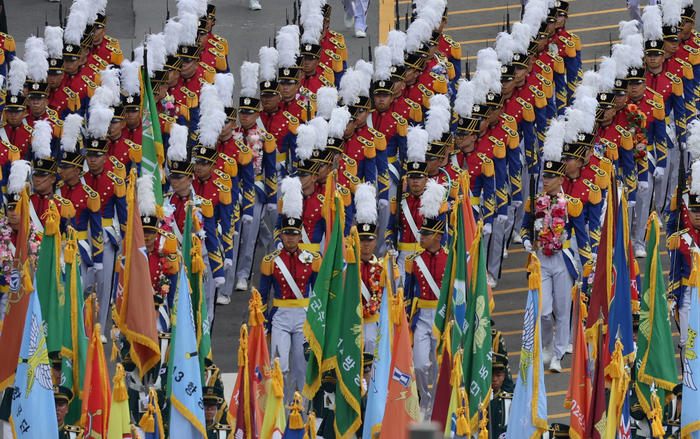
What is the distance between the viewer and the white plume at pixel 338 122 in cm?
2497

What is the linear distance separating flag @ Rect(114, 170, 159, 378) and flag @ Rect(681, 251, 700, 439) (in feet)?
17.1

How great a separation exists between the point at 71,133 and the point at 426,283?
5109 millimetres

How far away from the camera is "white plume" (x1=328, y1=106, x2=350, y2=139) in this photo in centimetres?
2497

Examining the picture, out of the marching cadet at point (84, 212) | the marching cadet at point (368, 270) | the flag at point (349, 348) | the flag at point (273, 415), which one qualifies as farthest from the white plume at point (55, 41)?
the flag at point (273, 415)

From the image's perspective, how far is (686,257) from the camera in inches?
910

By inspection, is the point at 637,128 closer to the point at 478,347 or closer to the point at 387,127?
the point at 387,127

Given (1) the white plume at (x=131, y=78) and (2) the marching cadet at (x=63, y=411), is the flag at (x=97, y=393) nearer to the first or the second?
(2) the marching cadet at (x=63, y=411)

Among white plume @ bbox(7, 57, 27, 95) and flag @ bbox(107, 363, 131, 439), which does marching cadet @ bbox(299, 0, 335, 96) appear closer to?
white plume @ bbox(7, 57, 27, 95)

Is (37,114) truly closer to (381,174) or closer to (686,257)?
(381,174)

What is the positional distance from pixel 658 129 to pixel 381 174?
3596 millimetres

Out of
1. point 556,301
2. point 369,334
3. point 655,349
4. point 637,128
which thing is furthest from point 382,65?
point 655,349

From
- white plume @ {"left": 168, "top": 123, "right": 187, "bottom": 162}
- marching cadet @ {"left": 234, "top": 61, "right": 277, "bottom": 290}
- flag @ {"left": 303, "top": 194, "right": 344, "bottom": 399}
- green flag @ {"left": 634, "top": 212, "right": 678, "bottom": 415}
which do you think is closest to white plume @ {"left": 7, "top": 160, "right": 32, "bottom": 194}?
white plume @ {"left": 168, "top": 123, "right": 187, "bottom": 162}

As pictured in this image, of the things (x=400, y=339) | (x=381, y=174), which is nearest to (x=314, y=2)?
(x=381, y=174)

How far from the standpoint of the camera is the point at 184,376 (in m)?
20.1
